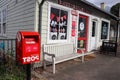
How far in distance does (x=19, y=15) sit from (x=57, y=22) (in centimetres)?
179

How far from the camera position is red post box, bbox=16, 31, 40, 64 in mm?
2457

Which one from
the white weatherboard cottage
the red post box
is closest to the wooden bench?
the white weatherboard cottage

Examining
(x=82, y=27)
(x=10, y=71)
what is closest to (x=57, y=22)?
(x=82, y=27)

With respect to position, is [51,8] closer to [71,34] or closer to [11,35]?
[71,34]

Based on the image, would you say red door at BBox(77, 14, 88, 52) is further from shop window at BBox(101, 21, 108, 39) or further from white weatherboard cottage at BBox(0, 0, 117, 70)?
shop window at BBox(101, 21, 108, 39)

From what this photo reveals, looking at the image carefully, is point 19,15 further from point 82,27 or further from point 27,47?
point 27,47

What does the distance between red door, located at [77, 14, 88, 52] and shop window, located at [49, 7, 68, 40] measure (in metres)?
1.39

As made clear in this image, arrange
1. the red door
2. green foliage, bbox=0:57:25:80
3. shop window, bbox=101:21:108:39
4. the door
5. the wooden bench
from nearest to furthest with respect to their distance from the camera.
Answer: green foliage, bbox=0:57:25:80, the wooden bench, the red door, the door, shop window, bbox=101:21:108:39

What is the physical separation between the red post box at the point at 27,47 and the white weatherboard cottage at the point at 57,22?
7.84 feet

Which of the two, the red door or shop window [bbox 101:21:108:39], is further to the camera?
shop window [bbox 101:21:108:39]

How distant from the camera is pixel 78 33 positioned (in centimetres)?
764

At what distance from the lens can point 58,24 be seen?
20.0 ft

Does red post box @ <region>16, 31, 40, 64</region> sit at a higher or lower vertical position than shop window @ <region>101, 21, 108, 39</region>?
lower

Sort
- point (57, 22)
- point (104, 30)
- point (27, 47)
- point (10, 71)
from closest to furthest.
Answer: point (27, 47) < point (10, 71) < point (57, 22) < point (104, 30)
